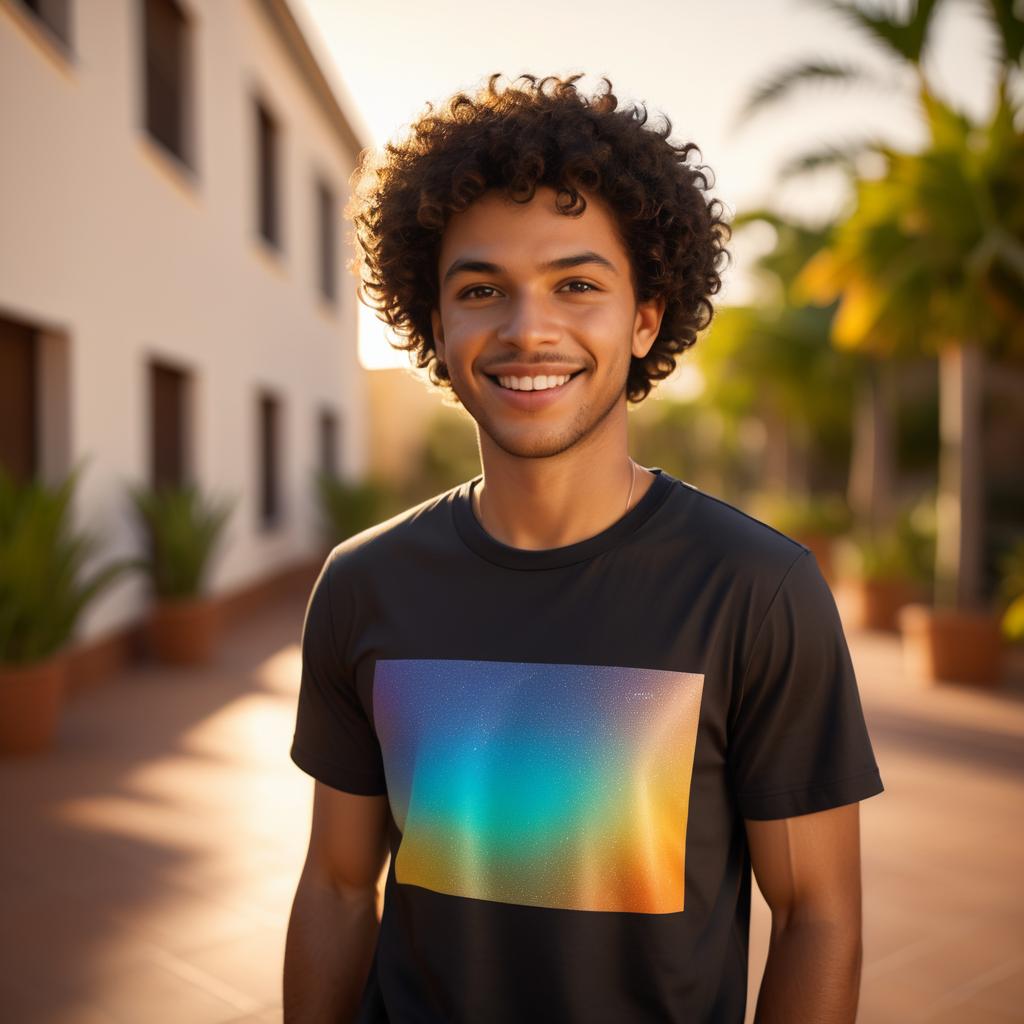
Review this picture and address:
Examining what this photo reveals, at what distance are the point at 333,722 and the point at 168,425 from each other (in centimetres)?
871

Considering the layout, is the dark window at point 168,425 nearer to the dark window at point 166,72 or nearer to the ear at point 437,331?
the dark window at point 166,72

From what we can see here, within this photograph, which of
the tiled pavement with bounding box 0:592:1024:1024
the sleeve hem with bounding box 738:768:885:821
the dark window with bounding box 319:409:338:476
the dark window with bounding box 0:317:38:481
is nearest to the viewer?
the sleeve hem with bounding box 738:768:885:821

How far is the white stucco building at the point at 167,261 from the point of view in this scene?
693cm

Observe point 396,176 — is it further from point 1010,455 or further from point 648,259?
point 1010,455

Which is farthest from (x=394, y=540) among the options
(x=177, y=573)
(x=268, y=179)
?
(x=268, y=179)

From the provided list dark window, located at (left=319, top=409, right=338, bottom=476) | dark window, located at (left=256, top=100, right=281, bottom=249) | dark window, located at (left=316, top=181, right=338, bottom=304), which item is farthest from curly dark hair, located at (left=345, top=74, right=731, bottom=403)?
dark window, located at (left=319, top=409, right=338, bottom=476)

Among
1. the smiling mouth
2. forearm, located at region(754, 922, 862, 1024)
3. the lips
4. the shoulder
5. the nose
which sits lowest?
forearm, located at region(754, 922, 862, 1024)

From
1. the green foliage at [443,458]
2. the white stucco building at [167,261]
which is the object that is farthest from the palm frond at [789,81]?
the green foliage at [443,458]

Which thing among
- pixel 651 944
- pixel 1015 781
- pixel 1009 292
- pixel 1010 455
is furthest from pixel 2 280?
pixel 1010 455

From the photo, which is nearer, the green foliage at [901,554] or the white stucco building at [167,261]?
the white stucco building at [167,261]

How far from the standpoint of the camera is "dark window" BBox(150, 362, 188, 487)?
31.2 ft

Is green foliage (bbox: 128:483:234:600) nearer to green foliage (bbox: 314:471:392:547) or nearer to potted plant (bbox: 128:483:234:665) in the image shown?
potted plant (bbox: 128:483:234:665)

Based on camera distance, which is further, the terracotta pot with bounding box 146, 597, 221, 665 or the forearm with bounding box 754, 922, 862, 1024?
the terracotta pot with bounding box 146, 597, 221, 665

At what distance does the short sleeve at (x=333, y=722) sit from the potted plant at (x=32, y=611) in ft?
14.6
